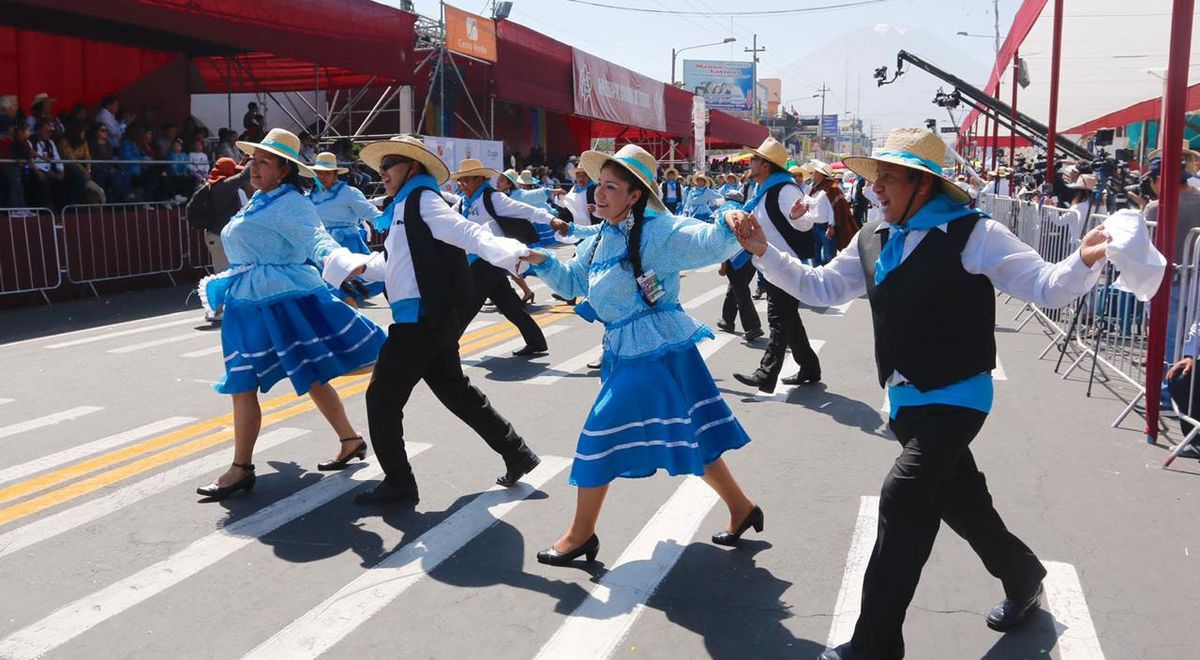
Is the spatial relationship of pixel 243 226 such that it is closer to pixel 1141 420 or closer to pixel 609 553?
pixel 609 553

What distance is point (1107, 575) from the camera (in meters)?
4.30

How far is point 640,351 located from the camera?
4.20 m

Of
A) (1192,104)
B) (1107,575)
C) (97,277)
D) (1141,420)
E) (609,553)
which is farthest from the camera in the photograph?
(1192,104)

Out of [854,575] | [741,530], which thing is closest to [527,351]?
[741,530]

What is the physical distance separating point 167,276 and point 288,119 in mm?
9749

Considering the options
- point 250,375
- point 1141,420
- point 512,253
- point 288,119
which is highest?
point 288,119

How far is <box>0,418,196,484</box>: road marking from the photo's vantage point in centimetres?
581

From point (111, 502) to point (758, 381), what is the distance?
484 cm

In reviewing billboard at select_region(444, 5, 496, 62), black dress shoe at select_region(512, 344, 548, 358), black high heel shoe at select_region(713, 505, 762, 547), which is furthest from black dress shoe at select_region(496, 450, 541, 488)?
billboard at select_region(444, 5, 496, 62)

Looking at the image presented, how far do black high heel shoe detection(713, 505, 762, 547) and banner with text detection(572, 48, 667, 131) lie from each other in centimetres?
2366

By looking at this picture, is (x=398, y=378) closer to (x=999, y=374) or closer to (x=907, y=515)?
(x=907, y=515)

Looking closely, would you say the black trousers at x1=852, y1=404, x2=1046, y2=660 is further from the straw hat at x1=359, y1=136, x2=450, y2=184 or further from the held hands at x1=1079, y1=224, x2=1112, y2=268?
the straw hat at x1=359, y1=136, x2=450, y2=184

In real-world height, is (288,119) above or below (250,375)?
above

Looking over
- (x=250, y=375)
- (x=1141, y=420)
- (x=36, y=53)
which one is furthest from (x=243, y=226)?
(x=36, y=53)
